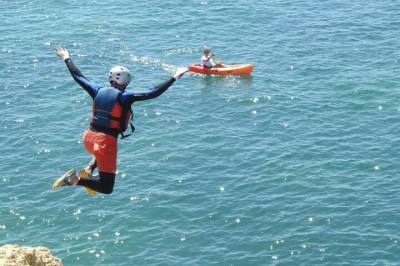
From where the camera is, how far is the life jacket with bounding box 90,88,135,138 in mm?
17097

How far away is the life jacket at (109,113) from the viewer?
1710 cm

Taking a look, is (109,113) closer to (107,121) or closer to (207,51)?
(107,121)

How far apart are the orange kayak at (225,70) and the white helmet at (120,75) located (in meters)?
36.7

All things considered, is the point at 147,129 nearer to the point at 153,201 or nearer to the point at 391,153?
the point at 153,201

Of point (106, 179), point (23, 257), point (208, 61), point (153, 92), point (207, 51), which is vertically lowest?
point (208, 61)

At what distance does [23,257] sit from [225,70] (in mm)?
39588

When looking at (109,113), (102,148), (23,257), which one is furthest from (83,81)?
(23,257)

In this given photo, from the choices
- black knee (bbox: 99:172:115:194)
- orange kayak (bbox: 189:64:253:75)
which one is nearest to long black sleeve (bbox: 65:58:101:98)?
black knee (bbox: 99:172:115:194)

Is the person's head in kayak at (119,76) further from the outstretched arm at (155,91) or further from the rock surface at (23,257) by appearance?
the rock surface at (23,257)

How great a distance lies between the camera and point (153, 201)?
3850cm

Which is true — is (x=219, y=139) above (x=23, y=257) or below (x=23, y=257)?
below

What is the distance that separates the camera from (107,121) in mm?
17266

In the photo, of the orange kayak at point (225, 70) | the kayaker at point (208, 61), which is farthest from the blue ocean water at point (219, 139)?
the kayaker at point (208, 61)

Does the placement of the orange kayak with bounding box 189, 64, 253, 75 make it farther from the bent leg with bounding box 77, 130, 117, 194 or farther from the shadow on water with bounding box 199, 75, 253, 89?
the bent leg with bounding box 77, 130, 117, 194
